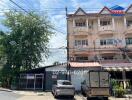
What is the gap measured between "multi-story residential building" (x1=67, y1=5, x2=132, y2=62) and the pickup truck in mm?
15261

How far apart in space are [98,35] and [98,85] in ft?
61.2

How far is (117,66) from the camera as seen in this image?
39062 millimetres

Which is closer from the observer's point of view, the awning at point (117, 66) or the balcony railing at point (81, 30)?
the awning at point (117, 66)

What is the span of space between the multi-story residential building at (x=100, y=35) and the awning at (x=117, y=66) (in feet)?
10.7

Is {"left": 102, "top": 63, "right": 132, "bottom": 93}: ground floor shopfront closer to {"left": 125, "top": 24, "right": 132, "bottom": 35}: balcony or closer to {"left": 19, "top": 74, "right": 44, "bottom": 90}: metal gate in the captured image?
{"left": 125, "top": 24, "right": 132, "bottom": 35}: balcony

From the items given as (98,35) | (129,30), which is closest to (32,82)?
(98,35)

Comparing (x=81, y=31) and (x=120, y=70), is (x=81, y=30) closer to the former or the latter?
(x=81, y=31)

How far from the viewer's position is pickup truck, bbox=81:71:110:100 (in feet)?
88.0

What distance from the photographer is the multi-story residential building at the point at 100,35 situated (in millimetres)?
43906

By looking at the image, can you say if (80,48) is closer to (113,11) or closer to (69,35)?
(69,35)

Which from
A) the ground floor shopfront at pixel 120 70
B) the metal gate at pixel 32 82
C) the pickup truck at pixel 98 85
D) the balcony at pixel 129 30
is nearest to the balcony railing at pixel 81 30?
the balcony at pixel 129 30

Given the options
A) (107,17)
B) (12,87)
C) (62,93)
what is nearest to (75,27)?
(107,17)

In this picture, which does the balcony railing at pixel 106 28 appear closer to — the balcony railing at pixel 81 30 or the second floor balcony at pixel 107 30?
the second floor balcony at pixel 107 30

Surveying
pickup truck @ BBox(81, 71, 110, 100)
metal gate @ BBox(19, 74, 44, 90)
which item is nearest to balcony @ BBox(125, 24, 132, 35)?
metal gate @ BBox(19, 74, 44, 90)
